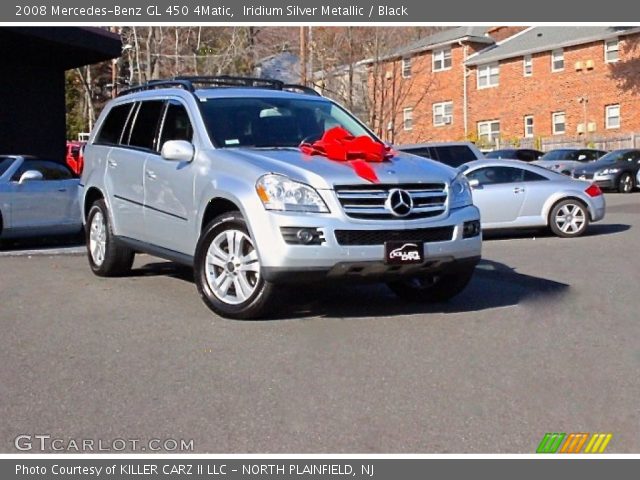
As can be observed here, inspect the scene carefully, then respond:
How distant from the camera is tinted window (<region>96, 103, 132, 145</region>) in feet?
33.1

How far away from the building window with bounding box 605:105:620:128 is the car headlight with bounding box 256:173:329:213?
40775mm

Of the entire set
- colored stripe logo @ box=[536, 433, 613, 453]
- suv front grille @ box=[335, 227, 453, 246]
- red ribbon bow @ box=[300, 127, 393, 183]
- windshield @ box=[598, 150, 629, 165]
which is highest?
windshield @ box=[598, 150, 629, 165]

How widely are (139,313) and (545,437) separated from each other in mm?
4177

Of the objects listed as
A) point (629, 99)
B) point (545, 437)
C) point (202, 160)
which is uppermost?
point (629, 99)

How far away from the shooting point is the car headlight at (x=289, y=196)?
7250 mm

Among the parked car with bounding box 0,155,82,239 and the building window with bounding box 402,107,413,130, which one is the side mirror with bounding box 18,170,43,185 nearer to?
the parked car with bounding box 0,155,82,239

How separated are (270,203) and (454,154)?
12.5 metres

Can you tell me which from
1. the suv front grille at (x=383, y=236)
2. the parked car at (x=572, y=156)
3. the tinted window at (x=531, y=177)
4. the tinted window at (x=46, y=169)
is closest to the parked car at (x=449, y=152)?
the tinted window at (x=531, y=177)

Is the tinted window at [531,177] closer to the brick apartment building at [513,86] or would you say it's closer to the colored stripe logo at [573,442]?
the colored stripe logo at [573,442]

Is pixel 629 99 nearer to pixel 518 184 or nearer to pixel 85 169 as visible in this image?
pixel 518 184

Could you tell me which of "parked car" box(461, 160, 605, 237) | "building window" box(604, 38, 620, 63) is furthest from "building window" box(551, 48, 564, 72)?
"parked car" box(461, 160, 605, 237)

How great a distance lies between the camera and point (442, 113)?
5278 cm

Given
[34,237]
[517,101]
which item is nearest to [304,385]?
[34,237]

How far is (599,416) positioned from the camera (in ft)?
17.4
